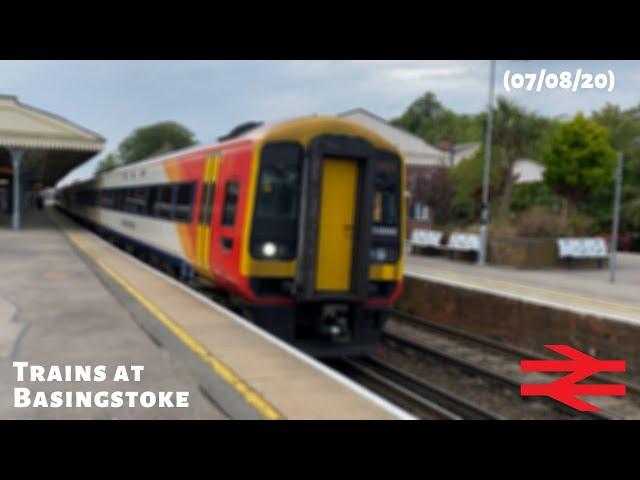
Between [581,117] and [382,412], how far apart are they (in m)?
26.4

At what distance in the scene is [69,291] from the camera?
1084 centimetres

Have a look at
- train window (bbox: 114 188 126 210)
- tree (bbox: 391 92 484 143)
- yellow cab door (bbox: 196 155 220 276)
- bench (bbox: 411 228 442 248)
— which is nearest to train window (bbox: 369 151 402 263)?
yellow cab door (bbox: 196 155 220 276)

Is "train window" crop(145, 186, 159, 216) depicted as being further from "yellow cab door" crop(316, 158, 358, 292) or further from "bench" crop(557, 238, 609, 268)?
"bench" crop(557, 238, 609, 268)

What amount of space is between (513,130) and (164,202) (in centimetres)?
2010

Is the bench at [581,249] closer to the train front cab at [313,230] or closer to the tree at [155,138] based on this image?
the train front cab at [313,230]

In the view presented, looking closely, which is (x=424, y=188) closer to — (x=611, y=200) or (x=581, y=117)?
(x=581, y=117)

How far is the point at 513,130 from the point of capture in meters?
28.6

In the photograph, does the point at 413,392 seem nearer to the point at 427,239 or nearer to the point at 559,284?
the point at 559,284

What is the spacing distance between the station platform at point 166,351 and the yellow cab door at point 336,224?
4.15 ft

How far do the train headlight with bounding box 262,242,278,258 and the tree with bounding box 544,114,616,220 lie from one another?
896 inches

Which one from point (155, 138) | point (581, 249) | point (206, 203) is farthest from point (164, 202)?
point (155, 138)

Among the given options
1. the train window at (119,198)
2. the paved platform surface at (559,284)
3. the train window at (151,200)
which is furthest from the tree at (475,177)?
the train window at (151,200)

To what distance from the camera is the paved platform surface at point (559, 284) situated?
11.3 m

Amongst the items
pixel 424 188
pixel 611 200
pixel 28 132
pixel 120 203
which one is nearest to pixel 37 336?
pixel 120 203
